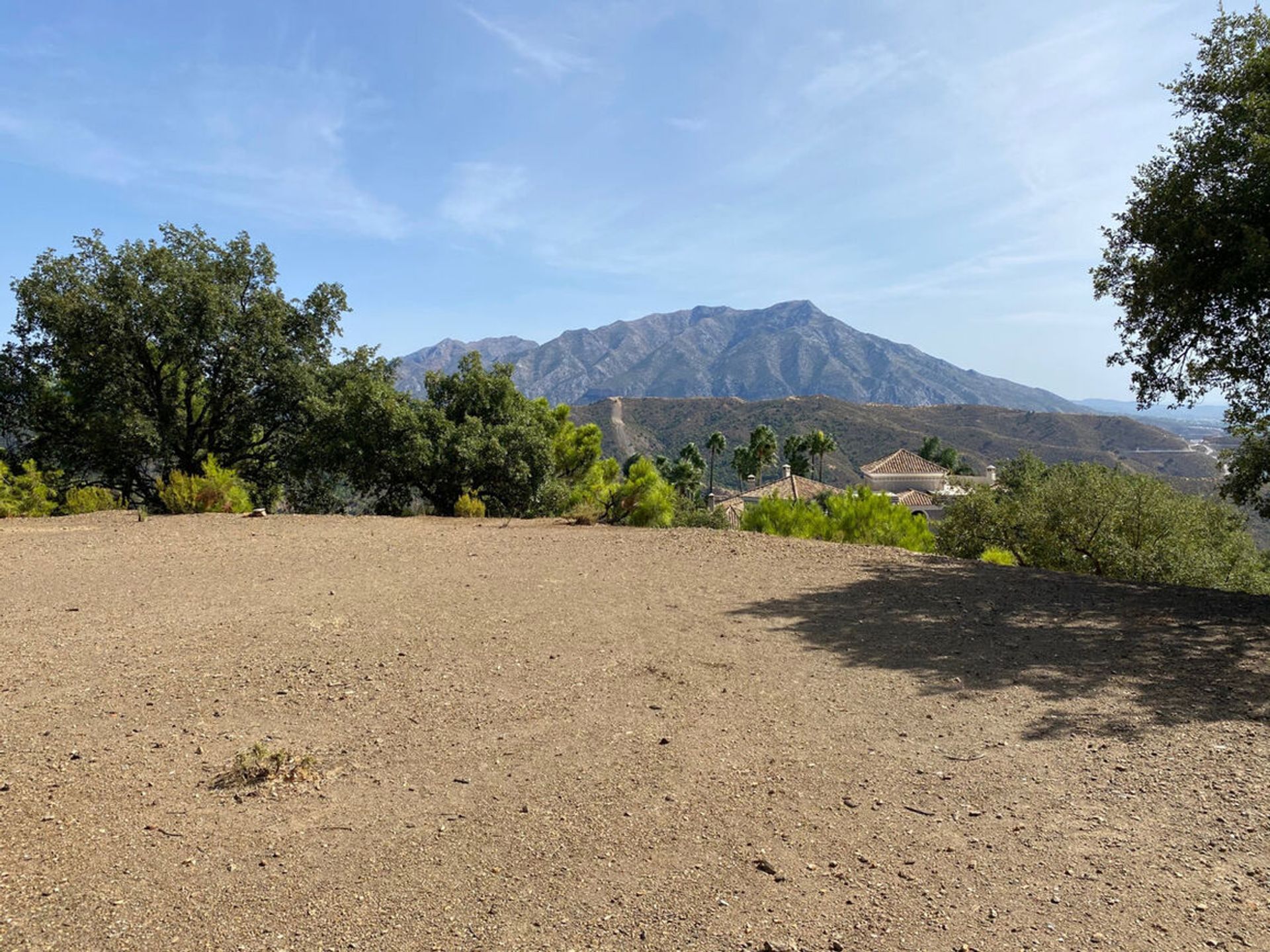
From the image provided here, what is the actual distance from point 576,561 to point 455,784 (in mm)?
5678

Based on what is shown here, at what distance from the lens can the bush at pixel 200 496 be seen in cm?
1252

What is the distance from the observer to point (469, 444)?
1645 centimetres

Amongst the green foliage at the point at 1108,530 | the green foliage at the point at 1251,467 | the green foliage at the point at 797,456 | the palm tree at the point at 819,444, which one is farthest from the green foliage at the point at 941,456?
the green foliage at the point at 1251,467

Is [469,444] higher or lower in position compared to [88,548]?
higher

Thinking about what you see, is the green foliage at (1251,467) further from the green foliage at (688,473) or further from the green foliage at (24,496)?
the green foliage at (688,473)

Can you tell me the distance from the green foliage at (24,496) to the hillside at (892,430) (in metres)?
97.5

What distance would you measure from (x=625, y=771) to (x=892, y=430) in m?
120

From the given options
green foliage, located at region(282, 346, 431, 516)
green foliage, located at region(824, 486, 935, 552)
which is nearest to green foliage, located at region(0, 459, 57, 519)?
green foliage, located at region(282, 346, 431, 516)

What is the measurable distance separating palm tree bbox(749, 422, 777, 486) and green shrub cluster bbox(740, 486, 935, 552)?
4972 cm

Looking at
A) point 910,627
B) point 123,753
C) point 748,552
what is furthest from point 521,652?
point 748,552

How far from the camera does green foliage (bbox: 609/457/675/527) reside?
12906 millimetres

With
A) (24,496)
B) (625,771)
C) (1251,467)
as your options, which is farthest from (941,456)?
(625,771)

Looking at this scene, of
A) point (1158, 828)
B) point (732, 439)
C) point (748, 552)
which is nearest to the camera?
point (1158, 828)

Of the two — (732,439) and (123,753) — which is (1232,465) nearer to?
(123,753)
